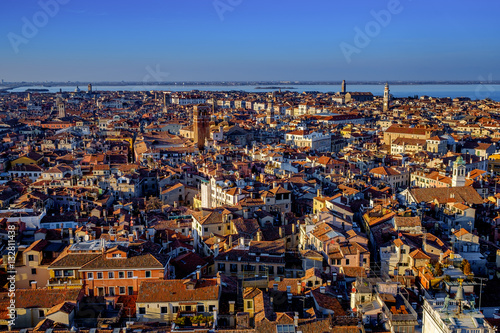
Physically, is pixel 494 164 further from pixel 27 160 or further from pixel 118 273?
pixel 27 160

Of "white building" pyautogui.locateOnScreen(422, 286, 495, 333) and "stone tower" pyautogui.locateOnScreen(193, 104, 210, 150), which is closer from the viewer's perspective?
"white building" pyautogui.locateOnScreen(422, 286, 495, 333)

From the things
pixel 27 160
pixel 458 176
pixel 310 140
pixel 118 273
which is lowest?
pixel 27 160

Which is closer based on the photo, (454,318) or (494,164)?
(454,318)

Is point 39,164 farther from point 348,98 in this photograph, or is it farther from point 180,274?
point 348,98

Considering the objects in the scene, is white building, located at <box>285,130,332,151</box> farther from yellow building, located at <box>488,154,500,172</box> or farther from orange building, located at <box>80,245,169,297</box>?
orange building, located at <box>80,245,169,297</box>

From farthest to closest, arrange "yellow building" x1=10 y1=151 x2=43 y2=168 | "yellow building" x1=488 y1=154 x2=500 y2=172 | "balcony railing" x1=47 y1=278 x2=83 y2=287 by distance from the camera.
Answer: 1. "yellow building" x1=488 y1=154 x2=500 y2=172
2. "yellow building" x1=10 y1=151 x2=43 y2=168
3. "balcony railing" x1=47 y1=278 x2=83 y2=287

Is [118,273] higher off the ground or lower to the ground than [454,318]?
lower

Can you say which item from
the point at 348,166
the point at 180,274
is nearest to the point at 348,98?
the point at 348,166

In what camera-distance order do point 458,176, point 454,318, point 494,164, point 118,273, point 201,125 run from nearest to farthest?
point 454,318 < point 118,273 < point 458,176 < point 494,164 < point 201,125

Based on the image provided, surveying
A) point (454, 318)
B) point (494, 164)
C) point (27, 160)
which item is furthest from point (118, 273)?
point (494, 164)

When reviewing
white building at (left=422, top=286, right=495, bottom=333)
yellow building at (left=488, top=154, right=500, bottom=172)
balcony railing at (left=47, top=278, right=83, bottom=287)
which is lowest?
yellow building at (left=488, top=154, right=500, bottom=172)

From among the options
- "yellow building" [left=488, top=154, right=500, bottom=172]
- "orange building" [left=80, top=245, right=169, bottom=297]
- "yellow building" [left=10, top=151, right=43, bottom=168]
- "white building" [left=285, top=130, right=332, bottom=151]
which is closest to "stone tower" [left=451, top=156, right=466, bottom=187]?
"yellow building" [left=488, top=154, right=500, bottom=172]
